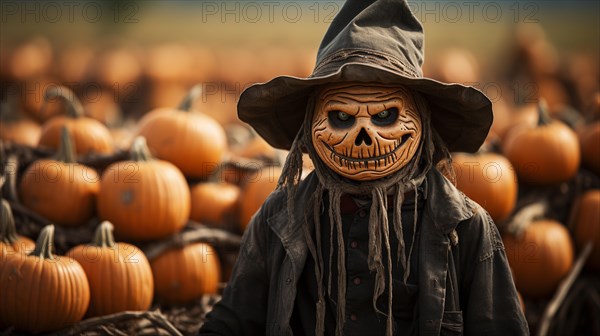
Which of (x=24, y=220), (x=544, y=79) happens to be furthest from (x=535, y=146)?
(x=544, y=79)

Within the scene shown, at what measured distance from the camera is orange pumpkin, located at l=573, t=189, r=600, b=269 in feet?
17.3

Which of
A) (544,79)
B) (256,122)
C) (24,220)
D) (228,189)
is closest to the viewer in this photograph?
(256,122)

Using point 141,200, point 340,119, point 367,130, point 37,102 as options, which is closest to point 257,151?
point 141,200

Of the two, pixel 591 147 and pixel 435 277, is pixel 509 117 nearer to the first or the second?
pixel 591 147

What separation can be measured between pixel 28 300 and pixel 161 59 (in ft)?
27.4

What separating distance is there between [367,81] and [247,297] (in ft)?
3.63

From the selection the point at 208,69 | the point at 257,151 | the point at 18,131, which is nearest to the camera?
the point at 257,151

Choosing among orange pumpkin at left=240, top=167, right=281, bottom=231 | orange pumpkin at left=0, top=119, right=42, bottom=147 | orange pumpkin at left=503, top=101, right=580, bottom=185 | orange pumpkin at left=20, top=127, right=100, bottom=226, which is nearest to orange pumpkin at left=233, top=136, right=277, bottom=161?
orange pumpkin at left=240, top=167, right=281, bottom=231

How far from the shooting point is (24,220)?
464 cm

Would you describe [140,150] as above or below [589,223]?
above

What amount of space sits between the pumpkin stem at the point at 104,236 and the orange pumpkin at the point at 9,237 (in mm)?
367

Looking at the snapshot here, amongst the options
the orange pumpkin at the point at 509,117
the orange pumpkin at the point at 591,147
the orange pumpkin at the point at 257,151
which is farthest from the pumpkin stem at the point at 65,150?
the orange pumpkin at the point at 591,147

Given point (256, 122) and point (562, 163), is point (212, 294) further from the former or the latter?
point (562, 163)

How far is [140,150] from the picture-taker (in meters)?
4.97
